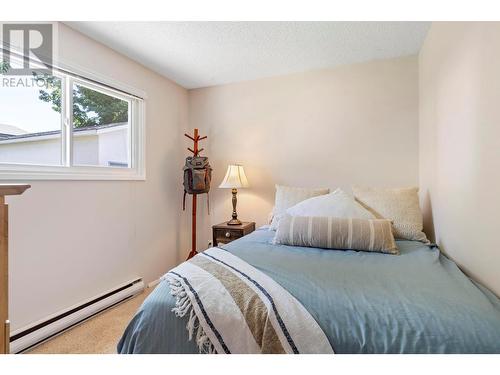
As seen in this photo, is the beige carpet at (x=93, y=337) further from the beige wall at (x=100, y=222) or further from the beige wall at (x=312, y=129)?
the beige wall at (x=312, y=129)

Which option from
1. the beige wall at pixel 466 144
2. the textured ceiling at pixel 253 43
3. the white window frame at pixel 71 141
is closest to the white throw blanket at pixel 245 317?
the beige wall at pixel 466 144

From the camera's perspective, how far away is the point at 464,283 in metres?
1.06

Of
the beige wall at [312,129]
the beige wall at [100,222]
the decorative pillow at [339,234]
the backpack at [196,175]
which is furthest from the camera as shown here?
the backpack at [196,175]

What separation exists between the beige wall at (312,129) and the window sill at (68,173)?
1009mm

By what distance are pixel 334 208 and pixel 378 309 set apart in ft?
3.38

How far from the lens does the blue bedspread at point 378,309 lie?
78cm

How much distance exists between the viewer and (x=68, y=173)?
6.21ft

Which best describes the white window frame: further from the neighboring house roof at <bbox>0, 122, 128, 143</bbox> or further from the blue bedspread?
the blue bedspread

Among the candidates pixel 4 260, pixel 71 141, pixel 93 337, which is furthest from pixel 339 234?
pixel 71 141

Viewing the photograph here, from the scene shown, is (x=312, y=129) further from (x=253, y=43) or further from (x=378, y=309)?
(x=378, y=309)

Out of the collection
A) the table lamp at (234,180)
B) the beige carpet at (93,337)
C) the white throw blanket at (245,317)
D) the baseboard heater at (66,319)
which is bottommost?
the beige carpet at (93,337)
